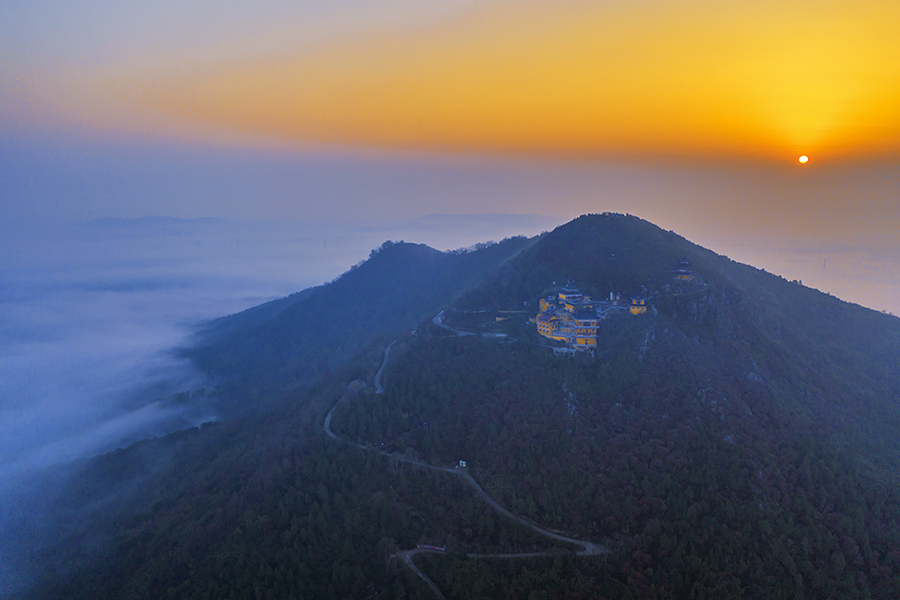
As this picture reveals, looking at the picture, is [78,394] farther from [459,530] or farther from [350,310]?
[459,530]

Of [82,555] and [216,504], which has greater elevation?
[216,504]

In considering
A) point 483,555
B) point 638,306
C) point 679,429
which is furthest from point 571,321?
point 483,555

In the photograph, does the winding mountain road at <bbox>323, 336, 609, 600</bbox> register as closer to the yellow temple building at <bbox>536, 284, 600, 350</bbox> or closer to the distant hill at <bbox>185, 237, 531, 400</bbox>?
the yellow temple building at <bbox>536, 284, 600, 350</bbox>

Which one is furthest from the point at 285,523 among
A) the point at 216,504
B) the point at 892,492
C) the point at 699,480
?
the point at 892,492

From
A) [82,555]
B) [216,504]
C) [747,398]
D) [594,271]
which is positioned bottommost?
[82,555]

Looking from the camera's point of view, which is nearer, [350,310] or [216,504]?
[216,504]

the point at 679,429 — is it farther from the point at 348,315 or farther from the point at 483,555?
the point at 348,315

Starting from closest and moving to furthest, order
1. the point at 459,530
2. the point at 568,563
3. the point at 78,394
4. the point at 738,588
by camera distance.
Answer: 1. the point at 738,588
2. the point at 568,563
3. the point at 459,530
4. the point at 78,394

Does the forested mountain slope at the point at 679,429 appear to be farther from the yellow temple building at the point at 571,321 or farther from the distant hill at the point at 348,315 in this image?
the distant hill at the point at 348,315
